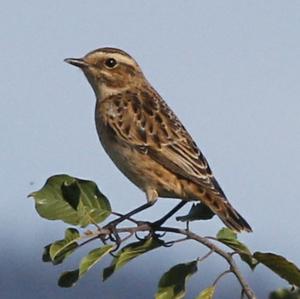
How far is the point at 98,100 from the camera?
10375 millimetres

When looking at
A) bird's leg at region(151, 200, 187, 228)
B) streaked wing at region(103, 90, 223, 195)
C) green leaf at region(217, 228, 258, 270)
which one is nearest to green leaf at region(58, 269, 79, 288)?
green leaf at region(217, 228, 258, 270)

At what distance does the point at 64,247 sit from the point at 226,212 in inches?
99.3

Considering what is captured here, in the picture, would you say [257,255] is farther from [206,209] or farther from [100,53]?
[100,53]

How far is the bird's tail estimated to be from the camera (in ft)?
28.9

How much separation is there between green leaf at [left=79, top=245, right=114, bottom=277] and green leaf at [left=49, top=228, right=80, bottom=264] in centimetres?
8

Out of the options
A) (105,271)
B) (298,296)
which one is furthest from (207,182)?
(298,296)

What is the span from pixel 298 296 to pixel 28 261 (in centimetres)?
3980

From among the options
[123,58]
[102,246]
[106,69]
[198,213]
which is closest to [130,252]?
[102,246]

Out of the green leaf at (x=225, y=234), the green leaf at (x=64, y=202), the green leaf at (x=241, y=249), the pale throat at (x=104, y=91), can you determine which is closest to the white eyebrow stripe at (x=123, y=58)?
the pale throat at (x=104, y=91)

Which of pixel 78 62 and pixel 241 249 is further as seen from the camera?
pixel 78 62

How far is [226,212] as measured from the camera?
8.90 metres

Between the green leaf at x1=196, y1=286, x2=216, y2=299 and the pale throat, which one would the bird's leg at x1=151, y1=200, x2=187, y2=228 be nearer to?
the pale throat

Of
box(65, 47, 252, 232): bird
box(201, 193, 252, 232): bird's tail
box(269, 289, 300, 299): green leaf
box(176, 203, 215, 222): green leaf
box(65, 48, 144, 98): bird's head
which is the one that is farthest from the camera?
box(65, 48, 144, 98): bird's head

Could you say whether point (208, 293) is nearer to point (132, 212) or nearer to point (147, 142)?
point (132, 212)
